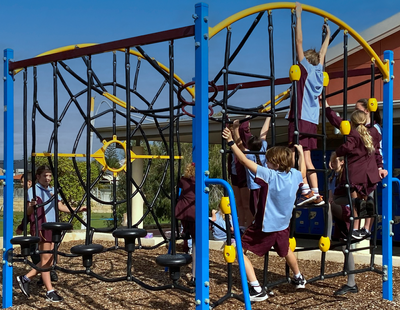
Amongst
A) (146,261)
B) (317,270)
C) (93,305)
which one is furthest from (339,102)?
(93,305)

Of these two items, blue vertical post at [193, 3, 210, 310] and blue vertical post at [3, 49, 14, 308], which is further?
blue vertical post at [3, 49, 14, 308]

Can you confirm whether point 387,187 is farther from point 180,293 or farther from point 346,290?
point 180,293

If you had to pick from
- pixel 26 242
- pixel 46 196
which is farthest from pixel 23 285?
pixel 26 242

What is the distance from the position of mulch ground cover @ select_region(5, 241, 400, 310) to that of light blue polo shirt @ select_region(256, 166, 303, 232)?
3.16ft

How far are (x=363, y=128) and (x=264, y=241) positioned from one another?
5.09 feet

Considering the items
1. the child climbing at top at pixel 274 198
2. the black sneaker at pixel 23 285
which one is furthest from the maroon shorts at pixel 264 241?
the black sneaker at pixel 23 285

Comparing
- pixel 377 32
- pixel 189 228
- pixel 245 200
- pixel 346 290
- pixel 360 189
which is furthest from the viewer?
pixel 377 32

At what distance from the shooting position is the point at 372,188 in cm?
457

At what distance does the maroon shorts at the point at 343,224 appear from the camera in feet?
15.0

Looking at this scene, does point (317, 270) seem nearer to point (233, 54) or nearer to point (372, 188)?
point (372, 188)

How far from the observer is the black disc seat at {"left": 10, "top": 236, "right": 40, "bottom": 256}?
3910 millimetres

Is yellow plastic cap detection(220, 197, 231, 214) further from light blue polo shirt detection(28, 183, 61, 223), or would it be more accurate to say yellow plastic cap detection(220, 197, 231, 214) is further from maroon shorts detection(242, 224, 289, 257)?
light blue polo shirt detection(28, 183, 61, 223)

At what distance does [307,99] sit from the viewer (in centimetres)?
405

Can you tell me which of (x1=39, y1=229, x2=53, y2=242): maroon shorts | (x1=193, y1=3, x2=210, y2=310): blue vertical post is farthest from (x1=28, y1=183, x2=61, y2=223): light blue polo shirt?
(x1=193, y1=3, x2=210, y2=310): blue vertical post
